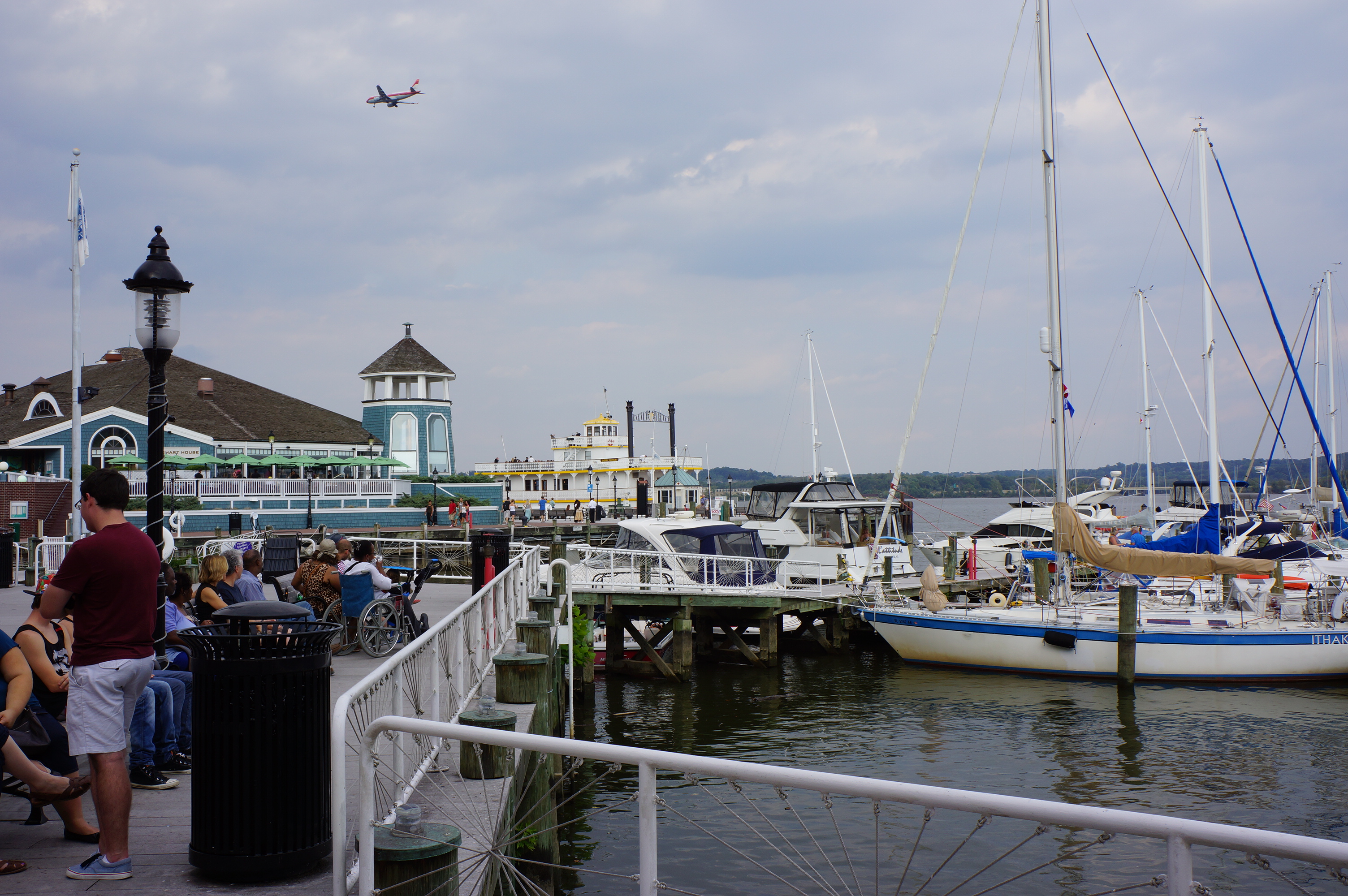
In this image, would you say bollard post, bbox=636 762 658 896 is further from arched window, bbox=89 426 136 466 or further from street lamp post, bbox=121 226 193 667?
arched window, bbox=89 426 136 466

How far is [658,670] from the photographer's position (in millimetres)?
20609

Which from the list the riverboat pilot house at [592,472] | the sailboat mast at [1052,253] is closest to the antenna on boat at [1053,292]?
the sailboat mast at [1052,253]

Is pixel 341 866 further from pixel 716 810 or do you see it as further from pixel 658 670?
pixel 658 670

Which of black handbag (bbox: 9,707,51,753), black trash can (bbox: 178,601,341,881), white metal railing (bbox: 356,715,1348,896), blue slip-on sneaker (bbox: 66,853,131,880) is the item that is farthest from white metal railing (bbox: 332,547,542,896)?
black handbag (bbox: 9,707,51,753)

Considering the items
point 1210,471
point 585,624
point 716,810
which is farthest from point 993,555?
point 716,810

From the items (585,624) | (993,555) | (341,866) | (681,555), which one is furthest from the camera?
(993,555)

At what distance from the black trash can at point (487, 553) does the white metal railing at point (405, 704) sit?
4.64m

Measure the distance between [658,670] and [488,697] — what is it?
14.3 metres

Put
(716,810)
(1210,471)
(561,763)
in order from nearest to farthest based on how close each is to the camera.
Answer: (716,810), (561,763), (1210,471)

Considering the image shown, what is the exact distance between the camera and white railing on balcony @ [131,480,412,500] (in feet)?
126

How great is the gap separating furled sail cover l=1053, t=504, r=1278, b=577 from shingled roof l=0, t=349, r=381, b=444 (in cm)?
3484

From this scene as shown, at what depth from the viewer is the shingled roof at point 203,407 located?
39.4m

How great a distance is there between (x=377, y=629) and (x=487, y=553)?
491 centimetres

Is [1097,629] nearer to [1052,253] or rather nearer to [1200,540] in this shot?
[1200,540]
